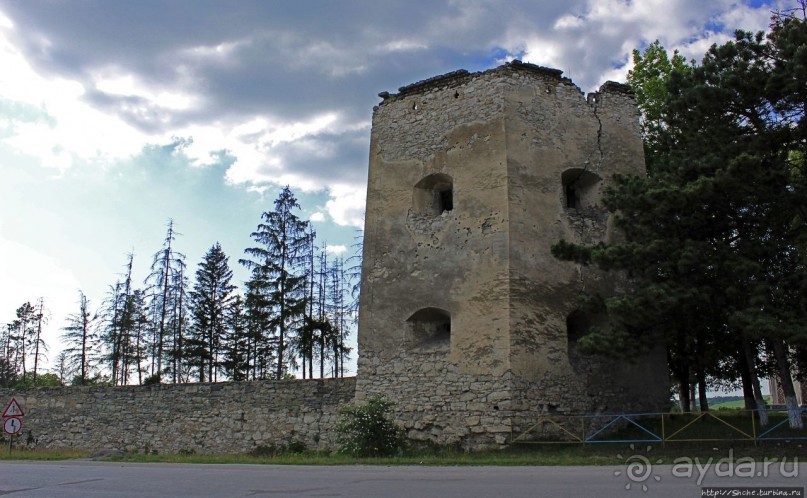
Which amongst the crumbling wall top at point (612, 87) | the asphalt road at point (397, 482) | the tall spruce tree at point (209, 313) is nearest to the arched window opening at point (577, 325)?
the asphalt road at point (397, 482)

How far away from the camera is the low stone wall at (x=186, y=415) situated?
15953mm

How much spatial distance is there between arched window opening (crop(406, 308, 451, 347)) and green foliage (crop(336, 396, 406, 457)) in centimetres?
181

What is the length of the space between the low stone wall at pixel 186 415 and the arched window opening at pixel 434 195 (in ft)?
14.9

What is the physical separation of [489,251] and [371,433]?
4.62m

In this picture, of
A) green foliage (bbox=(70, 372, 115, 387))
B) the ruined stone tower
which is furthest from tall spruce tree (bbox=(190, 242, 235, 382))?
the ruined stone tower

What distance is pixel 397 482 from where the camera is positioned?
7961mm

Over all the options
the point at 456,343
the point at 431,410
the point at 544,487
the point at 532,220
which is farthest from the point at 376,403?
the point at 544,487

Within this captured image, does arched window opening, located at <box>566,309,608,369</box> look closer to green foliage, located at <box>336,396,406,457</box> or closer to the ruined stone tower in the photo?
the ruined stone tower

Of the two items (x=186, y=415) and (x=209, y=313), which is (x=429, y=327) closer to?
(x=186, y=415)

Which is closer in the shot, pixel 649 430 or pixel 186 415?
pixel 649 430

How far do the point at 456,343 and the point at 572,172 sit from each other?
201 inches

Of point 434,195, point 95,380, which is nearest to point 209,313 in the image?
point 95,380

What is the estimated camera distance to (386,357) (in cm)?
1504

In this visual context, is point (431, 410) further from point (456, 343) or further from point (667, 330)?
point (667, 330)
